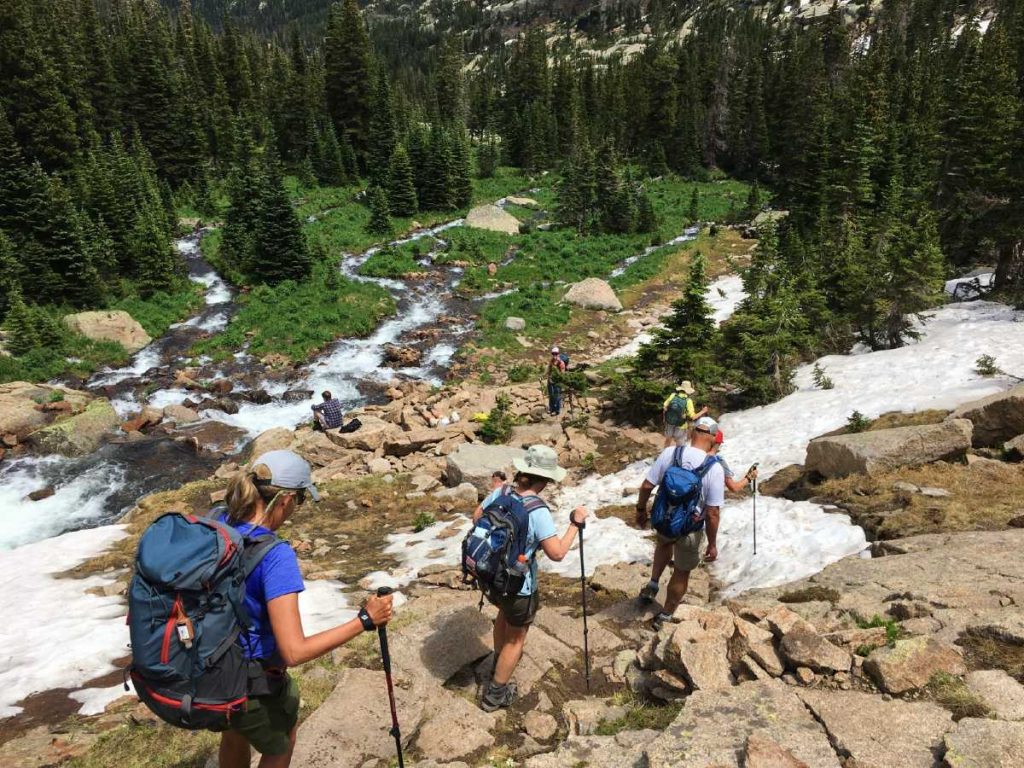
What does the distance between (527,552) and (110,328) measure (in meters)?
27.3

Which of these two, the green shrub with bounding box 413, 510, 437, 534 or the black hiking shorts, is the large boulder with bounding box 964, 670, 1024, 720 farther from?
the green shrub with bounding box 413, 510, 437, 534

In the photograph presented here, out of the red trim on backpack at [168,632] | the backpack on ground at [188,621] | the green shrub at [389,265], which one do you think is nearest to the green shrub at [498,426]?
the backpack on ground at [188,621]

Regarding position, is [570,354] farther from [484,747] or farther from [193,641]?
[193,641]

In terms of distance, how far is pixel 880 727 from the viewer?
150 inches

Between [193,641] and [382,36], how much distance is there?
768 feet

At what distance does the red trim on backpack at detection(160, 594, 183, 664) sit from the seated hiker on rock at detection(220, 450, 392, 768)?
1.16 ft

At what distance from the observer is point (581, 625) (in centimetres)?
660

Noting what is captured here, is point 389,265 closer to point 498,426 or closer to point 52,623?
point 498,426

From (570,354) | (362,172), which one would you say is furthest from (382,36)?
(570,354)

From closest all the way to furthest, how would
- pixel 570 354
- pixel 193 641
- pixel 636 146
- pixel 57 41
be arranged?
pixel 193 641, pixel 570 354, pixel 57 41, pixel 636 146

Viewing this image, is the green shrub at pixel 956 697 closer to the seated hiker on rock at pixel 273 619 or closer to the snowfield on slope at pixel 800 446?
the snowfield on slope at pixel 800 446

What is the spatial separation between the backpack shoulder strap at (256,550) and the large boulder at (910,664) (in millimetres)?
4356

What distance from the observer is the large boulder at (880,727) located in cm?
353

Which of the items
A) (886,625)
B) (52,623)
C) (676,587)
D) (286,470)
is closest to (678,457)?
(676,587)
